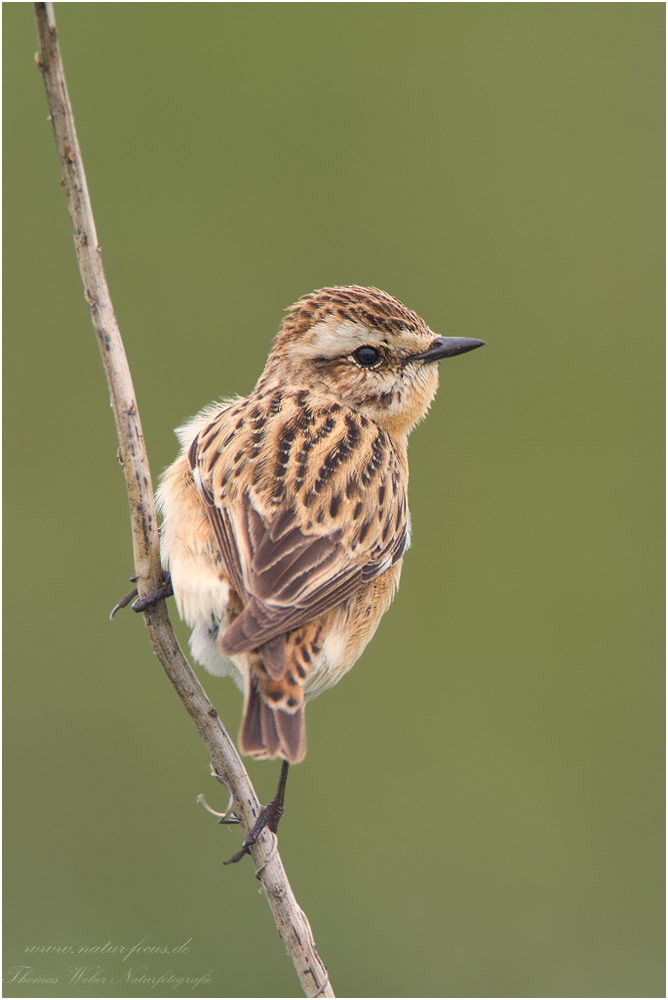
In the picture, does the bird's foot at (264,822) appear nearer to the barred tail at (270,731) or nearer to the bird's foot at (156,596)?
the barred tail at (270,731)

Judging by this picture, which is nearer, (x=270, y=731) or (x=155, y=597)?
(x=270, y=731)

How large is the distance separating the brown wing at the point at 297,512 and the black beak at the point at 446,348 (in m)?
0.47

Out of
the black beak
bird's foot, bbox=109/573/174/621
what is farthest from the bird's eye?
bird's foot, bbox=109/573/174/621

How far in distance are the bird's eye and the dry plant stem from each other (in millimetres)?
1857

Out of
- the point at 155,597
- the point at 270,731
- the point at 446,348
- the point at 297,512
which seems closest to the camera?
the point at 270,731

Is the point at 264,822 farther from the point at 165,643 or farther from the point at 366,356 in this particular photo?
the point at 366,356

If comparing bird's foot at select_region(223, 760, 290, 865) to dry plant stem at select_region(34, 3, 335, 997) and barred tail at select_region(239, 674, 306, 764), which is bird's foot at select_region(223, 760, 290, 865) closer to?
dry plant stem at select_region(34, 3, 335, 997)

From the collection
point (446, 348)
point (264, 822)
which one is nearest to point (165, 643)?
point (264, 822)

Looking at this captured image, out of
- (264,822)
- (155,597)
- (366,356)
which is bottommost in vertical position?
(264,822)

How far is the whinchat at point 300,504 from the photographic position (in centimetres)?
446

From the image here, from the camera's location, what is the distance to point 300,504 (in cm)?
490

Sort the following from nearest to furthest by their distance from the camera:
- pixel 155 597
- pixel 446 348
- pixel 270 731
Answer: pixel 270 731 → pixel 155 597 → pixel 446 348

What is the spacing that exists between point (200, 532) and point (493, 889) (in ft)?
15.4

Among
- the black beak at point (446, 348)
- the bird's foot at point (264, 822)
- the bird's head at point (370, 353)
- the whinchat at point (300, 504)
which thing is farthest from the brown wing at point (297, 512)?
the bird's foot at point (264, 822)
